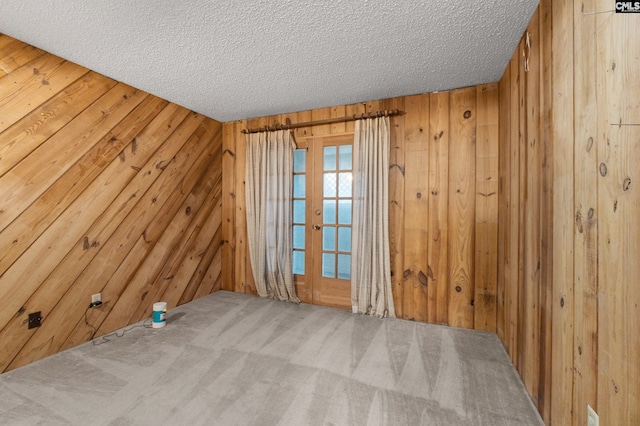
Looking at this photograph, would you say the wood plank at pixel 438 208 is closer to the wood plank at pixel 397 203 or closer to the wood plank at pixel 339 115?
the wood plank at pixel 397 203

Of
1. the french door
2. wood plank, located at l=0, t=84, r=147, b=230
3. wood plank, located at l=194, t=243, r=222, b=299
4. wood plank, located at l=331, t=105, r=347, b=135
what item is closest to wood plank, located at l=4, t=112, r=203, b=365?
wood plank, located at l=0, t=84, r=147, b=230

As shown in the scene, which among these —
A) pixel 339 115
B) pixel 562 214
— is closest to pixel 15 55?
pixel 339 115

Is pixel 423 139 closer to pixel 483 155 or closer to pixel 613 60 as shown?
pixel 483 155

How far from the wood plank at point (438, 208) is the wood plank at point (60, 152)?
3042mm

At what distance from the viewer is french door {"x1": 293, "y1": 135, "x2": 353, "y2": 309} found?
3.10 meters

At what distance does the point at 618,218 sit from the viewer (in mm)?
889

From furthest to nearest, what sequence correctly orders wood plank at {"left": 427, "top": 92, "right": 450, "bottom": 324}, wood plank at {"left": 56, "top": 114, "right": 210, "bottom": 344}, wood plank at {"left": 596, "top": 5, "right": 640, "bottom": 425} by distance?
wood plank at {"left": 427, "top": 92, "right": 450, "bottom": 324}, wood plank at {"left": 56, "top": 114, "right": 210, "bottom": 344}, wood plank at {"left": 596, "top": 5, "right": 640, "bottom": 425}

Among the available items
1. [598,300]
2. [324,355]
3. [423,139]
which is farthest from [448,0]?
[324,355]

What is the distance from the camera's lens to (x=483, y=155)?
8.22 feet

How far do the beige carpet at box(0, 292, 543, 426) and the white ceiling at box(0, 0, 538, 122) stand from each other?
2.35 meters

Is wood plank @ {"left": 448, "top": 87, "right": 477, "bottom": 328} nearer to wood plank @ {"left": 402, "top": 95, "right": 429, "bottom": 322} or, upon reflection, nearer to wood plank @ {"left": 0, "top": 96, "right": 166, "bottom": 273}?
wood plank @ {"left": 402, "top": 95, "right": 429, "bottom": 322}

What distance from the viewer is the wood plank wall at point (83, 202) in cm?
185

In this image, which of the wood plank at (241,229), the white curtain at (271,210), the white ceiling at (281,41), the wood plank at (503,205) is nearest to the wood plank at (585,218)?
the white ceiling at (281,41)

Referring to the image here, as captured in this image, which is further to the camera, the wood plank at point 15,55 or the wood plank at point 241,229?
the wood plank at point 241,229
